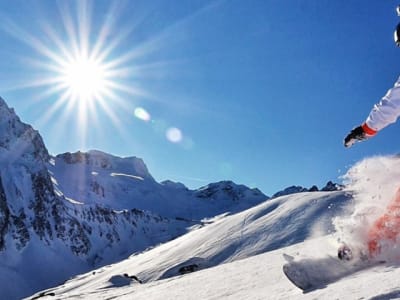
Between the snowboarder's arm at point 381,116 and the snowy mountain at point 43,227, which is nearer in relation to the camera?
the snowboarder's arm at point 381,116

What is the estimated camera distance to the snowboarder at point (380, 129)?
16.3 ft

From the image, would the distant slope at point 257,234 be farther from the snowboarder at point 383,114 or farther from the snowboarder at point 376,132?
the snowboarder at point 383,114

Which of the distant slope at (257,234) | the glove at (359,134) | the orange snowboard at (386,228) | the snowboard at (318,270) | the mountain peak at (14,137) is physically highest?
the mountain peak at (14,137)

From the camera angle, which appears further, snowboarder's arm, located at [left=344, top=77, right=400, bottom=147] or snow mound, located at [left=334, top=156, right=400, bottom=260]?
snow mound, located at [left=334, top=156, right=400, bottom=260]

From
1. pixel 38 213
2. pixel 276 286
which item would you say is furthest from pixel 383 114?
pixel 38 213

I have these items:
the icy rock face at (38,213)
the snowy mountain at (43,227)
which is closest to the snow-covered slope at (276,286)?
the snowy mountain at (43,227)

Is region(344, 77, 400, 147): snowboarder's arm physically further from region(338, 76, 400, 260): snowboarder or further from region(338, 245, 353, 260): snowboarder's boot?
region(338, 245, 353, 260): snowboarder's boot

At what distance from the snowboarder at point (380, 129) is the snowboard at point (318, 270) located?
139mm

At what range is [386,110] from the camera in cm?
503

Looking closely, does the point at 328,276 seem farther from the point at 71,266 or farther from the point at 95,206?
the point at 95,206

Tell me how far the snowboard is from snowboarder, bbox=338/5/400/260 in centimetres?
14

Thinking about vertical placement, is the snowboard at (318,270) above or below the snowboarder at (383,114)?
below

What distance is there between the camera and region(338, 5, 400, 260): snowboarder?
498 centimetres

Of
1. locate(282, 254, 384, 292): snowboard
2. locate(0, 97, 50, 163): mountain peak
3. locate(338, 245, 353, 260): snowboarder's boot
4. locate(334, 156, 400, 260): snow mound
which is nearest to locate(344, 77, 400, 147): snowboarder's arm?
locate(334, 156, 400, 260): snow mound
